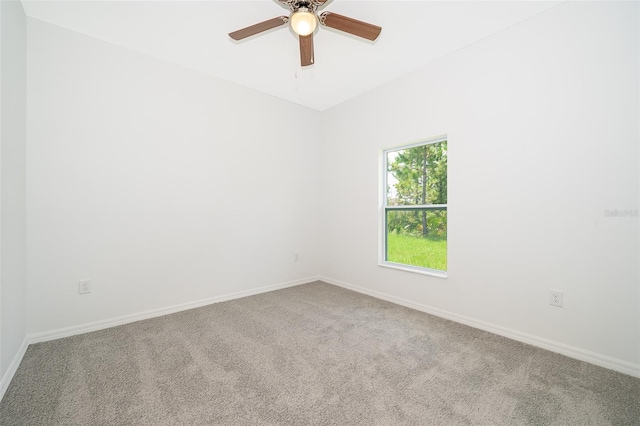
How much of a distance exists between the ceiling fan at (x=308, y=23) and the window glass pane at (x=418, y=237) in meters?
1.85

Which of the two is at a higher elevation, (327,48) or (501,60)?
(327,48)

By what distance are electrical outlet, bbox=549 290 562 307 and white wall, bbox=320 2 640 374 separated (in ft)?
0.12

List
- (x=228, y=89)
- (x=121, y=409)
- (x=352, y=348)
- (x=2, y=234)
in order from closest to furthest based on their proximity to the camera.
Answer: (x=121, y=409) < (x=2, y=234) < (x=352, y=348) < (x=228, y=89)

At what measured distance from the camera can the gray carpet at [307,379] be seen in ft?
4.63

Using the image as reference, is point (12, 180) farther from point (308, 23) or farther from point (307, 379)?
point (307, 379)

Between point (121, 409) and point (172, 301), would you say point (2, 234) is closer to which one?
point (121, 409)

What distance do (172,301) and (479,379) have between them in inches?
110

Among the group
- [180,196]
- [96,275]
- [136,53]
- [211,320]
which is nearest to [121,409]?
[211,320]

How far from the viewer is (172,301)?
286cm

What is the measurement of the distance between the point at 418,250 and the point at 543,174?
4.46ft

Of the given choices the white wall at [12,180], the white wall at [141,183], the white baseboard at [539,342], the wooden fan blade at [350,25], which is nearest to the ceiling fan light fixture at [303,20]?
the wooden fan blade at [350,25]

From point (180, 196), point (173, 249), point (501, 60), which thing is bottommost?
point (173, 249)

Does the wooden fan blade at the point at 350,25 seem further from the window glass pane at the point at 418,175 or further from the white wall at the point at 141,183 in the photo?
the white wall at the point at 141,183

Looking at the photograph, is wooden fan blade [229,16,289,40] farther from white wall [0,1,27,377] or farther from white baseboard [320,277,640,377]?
white baseboard [320,277,640,377]
